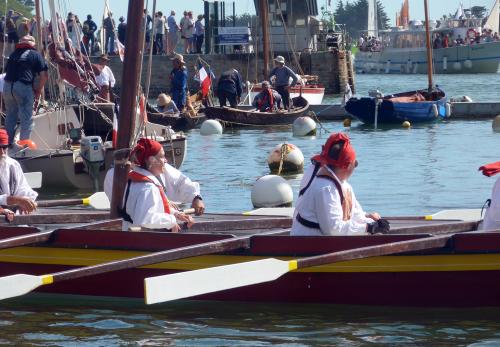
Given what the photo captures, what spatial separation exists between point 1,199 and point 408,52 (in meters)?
60.0

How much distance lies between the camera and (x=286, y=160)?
1911cm

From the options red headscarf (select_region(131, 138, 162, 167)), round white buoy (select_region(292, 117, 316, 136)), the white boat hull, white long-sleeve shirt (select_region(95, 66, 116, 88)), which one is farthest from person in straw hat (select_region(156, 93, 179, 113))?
the white boat hull

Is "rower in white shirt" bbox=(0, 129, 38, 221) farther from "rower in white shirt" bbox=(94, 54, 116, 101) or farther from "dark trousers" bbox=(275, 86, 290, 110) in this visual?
"dark trousers" bbox=(275, 86, 290, 110)

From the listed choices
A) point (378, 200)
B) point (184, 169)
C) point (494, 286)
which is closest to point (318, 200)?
point (494, 286)

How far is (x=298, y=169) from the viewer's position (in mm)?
19312

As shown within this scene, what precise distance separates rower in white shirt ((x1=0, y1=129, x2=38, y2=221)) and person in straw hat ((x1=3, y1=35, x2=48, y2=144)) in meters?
6.11

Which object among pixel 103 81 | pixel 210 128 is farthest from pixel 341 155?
pixel 210 128

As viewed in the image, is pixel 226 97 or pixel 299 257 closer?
pixel 299 257

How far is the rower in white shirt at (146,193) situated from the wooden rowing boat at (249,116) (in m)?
18.6

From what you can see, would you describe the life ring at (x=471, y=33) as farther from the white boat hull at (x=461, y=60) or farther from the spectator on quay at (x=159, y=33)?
the spectator on quay at (x=159, y=33)

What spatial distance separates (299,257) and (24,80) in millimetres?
8746

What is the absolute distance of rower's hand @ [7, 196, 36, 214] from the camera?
34.2ft

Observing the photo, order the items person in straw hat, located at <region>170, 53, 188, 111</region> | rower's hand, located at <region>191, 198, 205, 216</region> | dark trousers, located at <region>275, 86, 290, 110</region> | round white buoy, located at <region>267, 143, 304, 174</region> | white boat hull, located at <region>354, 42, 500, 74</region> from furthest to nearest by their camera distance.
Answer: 1. white boat hull, located at <region>354, 42, 500, 74</region>
2. dark trousers, located at <region>275, 86, 290, 110</region>
3. person in straw hat, located at <region>170, 53, 188, 111</region>
4. round white buoy, located at <region>267, 143, 304, 174</region>
5. rower's hand, located at <region>191, 198, 205, 216</region>

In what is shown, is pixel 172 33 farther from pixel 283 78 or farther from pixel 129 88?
pixel 129 88
